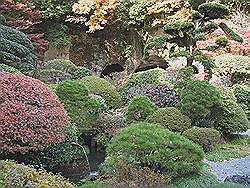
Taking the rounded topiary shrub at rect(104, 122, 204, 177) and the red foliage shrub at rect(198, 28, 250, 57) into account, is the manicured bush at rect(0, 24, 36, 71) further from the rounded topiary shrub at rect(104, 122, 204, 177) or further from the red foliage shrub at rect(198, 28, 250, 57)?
the rounded topiary shrub at rect(104, 122, 204, 177)

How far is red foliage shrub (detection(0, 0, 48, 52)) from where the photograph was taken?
Result: 1146cm

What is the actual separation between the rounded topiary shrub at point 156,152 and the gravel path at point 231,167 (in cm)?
135

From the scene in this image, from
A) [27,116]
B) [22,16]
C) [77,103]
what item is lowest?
[22,16]

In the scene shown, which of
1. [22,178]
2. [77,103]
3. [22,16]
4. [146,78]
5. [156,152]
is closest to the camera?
[22,178]

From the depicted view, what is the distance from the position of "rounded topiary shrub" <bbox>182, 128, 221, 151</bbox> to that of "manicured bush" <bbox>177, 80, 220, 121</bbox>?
480 millimetres

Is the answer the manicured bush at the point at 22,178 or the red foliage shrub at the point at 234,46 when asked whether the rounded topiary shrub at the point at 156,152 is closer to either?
the manicured bush at the point at 22,178

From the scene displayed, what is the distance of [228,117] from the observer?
841cm

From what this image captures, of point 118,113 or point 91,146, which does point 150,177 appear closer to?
point 91,146

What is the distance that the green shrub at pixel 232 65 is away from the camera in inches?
439

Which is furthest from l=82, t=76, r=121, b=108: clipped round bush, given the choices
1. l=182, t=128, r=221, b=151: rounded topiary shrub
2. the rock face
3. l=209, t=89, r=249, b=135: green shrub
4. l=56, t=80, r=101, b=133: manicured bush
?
the rock face

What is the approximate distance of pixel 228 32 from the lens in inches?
359

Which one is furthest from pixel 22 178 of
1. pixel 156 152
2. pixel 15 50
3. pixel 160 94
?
pixel 15 50

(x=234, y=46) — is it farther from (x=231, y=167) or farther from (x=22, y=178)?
(x=22, y=178)

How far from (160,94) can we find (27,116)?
13.1 feet
